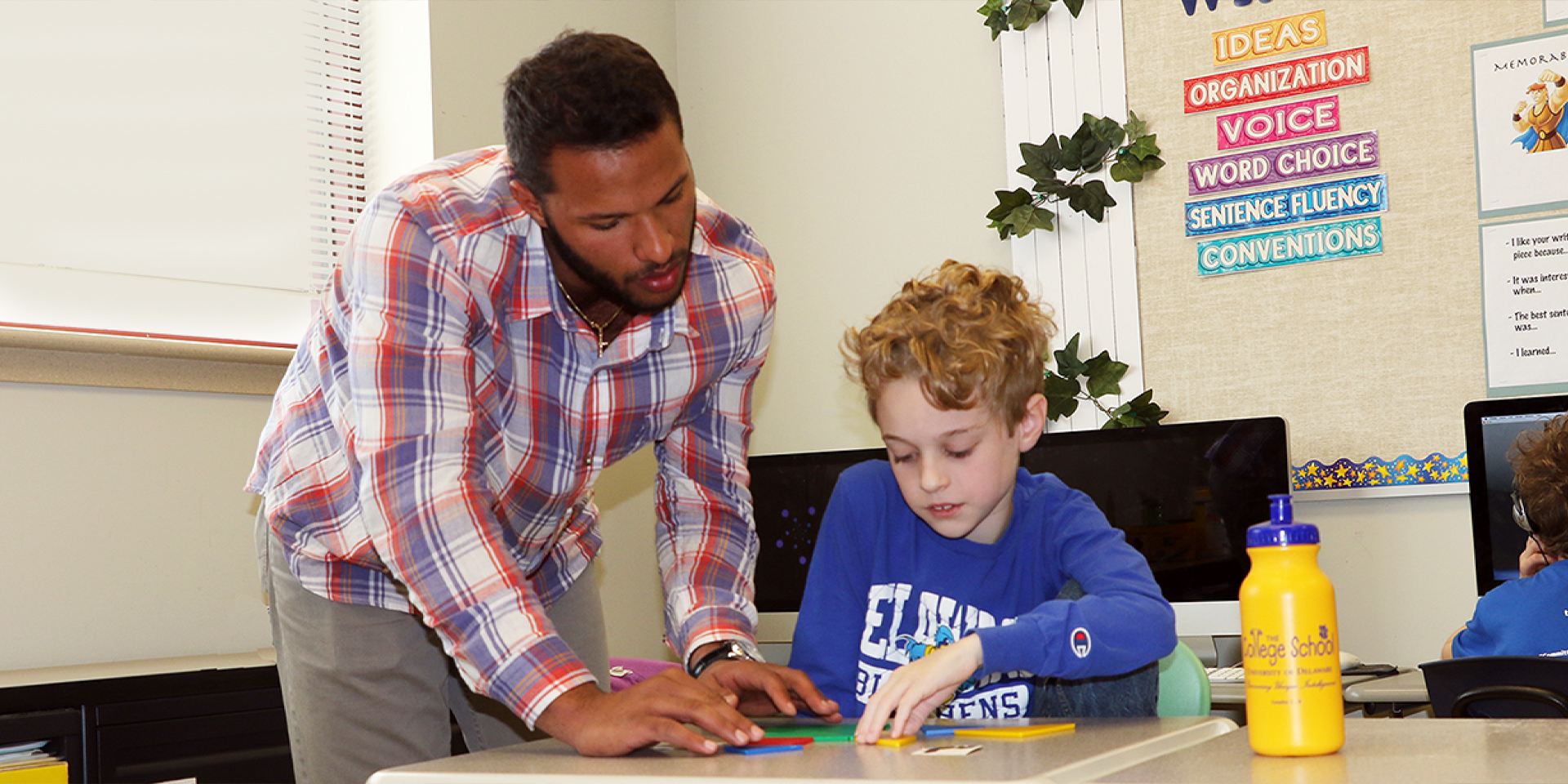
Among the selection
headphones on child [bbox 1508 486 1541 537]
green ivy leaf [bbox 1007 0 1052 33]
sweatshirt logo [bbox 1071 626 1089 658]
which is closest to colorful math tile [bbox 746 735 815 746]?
sweatshirt logo [bbox 1071 626 1089 658]

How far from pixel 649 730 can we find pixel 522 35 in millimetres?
2405

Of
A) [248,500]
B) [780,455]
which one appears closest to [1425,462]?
[780,455]

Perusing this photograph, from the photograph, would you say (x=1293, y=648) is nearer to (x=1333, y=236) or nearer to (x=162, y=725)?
(x=162, y=725)

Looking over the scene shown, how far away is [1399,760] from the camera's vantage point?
83cm

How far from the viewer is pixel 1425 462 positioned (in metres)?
2.49

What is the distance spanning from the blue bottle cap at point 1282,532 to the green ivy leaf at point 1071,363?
1.93 m

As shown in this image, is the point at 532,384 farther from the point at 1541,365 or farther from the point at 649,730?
the point at 1541,365

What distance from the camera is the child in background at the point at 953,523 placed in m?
1.32

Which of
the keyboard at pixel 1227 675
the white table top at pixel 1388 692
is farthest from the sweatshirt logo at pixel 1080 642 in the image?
the keyboard at pixel 1227 675

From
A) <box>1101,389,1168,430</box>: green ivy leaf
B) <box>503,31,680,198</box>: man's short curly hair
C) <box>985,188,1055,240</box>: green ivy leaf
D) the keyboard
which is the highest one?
<box>985,188,1055,240</box>: green ivy leaf

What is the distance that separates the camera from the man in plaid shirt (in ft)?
3.96

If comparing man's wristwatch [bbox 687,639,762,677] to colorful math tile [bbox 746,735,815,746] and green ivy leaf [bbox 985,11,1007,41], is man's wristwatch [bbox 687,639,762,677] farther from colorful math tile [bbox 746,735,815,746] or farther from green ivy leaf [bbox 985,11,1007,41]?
green ivy leaf [bbox 985,11,1007,41]

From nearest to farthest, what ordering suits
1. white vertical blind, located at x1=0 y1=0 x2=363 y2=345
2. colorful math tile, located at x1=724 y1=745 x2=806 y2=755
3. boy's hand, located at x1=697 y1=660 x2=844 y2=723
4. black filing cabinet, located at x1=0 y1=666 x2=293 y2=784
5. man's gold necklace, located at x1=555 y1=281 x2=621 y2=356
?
colorful math tile, located at x1=724 y1=745 x2=806 y2=755 < boy's hand, located at x1=697 y1=660 x2=844 y2=723 < man's gold necklace, located at x1=555 y1=281 x2=621 y2=356 < black filing cabinet, located at x1=0 y1=666 x2=293 y2=784 < white vertical blind, located at x1=0 y1=0 x2=363 y2=345

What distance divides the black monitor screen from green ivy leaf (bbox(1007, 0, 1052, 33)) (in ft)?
3.05
